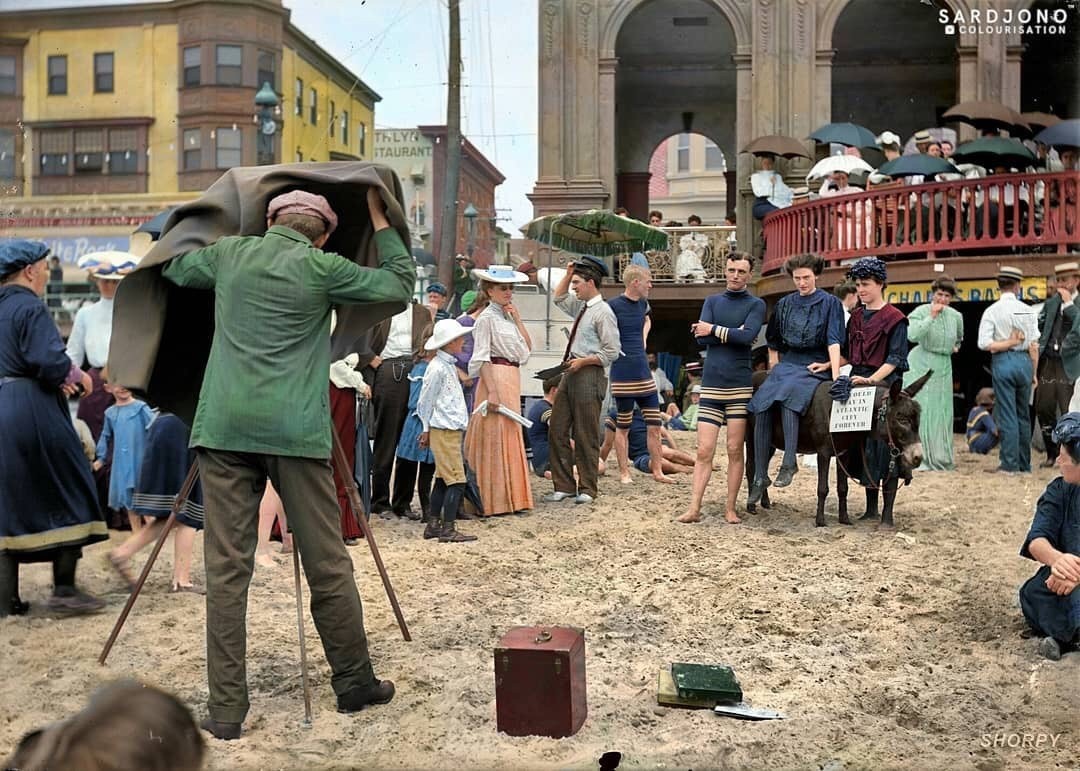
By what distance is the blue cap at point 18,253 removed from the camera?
→ 181 inches

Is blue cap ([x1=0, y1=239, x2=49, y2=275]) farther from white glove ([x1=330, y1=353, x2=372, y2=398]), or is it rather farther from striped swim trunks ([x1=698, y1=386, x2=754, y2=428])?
striped swim trunks ([x1=698, y1=386, x2=754, y2=428])

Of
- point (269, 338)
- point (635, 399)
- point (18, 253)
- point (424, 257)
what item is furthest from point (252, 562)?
point (635, 399)

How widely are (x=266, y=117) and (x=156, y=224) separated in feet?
1.70

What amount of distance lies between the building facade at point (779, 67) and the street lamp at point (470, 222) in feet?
2.11

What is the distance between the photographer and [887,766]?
326 cm

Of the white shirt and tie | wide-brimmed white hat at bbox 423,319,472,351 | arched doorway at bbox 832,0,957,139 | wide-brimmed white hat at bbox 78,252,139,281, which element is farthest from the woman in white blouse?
arched doorway at bbox 832,0,957,139

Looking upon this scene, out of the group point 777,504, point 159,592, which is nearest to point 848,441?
point 777,504

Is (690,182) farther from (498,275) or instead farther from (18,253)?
(18,253)

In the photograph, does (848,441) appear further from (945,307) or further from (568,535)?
(945,307)

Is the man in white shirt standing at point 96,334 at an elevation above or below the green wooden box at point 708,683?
above

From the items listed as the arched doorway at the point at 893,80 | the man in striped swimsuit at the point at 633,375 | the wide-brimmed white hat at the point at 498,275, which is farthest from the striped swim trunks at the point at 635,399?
the arched doorway at the point at 893,80

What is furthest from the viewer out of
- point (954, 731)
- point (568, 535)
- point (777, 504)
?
point (777, 504)

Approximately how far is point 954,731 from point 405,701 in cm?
168

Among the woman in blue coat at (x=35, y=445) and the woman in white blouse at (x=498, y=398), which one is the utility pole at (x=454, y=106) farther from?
the woman in white blouse at (x=498, y=398)
